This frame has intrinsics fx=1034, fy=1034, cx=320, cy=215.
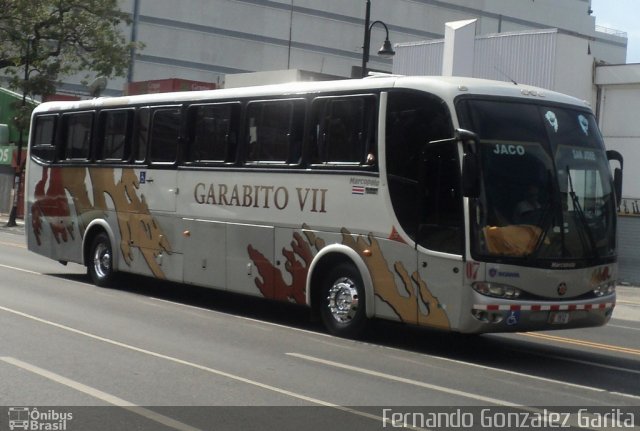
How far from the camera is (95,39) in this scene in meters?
43.6

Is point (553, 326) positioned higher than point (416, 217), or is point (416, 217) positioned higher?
point (416, 217)

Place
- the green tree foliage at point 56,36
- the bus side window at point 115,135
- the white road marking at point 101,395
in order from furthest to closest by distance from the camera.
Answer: the green tree foliage at point 56,36 → the bus side window at point 115,135 → the white road marking at point 101,395

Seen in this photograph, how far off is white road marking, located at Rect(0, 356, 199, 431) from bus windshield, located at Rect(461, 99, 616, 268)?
4.53 meters

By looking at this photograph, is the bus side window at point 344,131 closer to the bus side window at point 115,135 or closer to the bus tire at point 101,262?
the bus side window at point 115,135

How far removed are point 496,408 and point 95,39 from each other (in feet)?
122

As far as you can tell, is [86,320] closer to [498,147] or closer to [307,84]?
[307,84]

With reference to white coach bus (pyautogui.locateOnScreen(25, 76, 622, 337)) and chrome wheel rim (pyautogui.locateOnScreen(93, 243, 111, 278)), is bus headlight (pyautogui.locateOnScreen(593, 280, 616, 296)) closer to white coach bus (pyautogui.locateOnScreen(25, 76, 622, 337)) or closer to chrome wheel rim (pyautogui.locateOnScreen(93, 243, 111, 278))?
white coach bus (pyautogui.locateOnScreen(25, 76, 622, 337))

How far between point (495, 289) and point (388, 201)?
1854 millimetres

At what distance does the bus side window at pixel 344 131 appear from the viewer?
13.0m

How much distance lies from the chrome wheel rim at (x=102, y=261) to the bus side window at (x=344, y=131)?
5.78 meters

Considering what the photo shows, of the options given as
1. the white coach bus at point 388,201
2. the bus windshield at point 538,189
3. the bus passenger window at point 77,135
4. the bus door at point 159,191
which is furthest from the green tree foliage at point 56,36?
the bus windshield at point 538,189

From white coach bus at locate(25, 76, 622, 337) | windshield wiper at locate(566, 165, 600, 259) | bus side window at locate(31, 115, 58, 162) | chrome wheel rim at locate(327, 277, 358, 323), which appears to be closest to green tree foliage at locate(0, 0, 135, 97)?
bus side window at locate(31, 115, 58, 162)

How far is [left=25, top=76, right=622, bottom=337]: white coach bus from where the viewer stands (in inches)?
457

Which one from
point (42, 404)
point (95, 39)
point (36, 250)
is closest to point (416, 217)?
point (42, 404)
